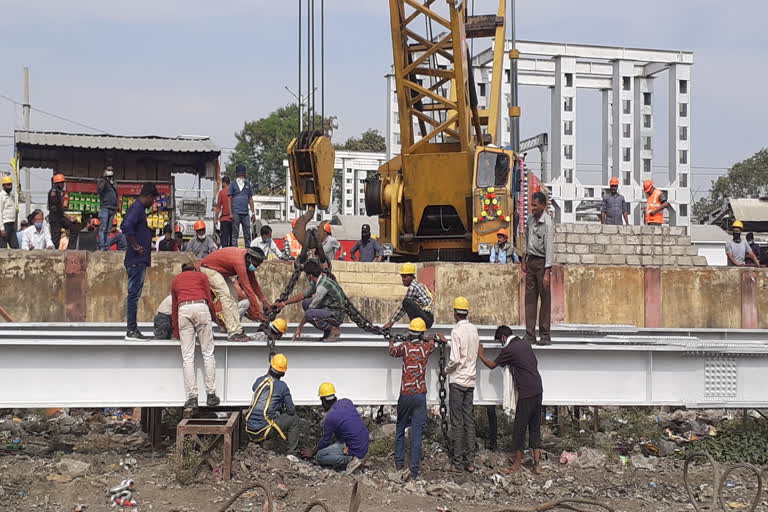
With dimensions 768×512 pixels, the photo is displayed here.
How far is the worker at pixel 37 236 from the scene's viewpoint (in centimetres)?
1839

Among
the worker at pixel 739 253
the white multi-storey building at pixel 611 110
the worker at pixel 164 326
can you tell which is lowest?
the worker at pixel 164 326

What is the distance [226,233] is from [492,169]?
17.7 feet

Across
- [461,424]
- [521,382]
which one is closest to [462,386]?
[461,424]

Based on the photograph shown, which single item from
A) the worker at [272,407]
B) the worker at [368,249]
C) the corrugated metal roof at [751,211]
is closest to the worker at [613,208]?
the worker at [368,249]

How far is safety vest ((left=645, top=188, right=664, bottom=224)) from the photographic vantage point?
2129 centimetres

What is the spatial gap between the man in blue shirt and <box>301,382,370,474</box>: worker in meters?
2.42

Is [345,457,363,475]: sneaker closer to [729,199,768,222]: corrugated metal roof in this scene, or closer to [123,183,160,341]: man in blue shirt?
[123,183,160,341]: man in blue shirt

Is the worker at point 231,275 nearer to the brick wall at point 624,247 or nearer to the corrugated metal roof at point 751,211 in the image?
the brick wall at point 624,247

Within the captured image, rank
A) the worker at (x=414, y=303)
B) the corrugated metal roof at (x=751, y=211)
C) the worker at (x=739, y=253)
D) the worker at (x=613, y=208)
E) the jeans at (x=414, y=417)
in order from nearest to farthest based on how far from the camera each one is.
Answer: the jeans at (x=414, y=417), the worker at (x=414, y=303), the worker at (x=739, y=253), the worker at (x=613, y=208), the corrugated metal roof at (x=751, y=211)

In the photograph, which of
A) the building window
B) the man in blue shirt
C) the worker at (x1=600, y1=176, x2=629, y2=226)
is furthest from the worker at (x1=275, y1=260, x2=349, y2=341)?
the building window

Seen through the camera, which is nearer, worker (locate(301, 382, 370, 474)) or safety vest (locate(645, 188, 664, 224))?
worker (locate(301, 382, 370, 474))

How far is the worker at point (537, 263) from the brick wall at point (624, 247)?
7.34 metres

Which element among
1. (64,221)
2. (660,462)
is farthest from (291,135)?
(660,462)

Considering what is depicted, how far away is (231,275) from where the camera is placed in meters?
12.1
